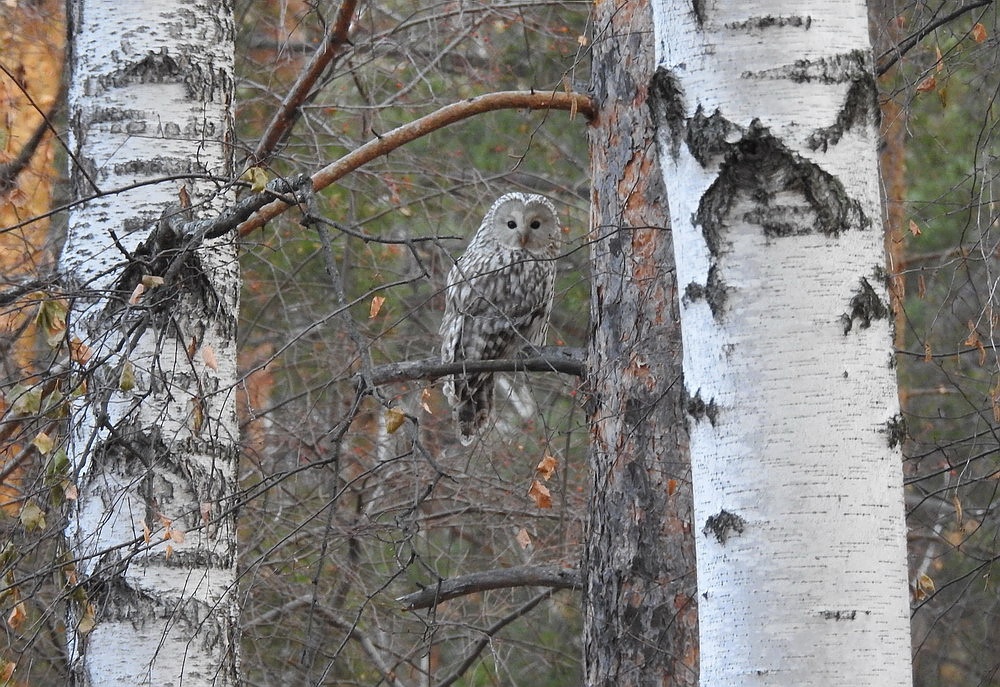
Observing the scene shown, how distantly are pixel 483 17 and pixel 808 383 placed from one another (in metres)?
3.96

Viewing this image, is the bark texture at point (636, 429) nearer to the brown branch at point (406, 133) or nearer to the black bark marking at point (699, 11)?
the brown branch at point (406, 133)

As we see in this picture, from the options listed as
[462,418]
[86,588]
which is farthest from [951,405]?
[86,588]

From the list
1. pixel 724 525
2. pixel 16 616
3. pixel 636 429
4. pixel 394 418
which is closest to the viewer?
pixel 724 525

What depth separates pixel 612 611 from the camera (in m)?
3.75

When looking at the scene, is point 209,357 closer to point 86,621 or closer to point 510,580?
point 86,621

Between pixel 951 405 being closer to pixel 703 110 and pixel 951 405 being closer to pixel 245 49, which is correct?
pixel 245 49

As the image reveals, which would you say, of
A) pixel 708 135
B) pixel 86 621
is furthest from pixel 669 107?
pixel 86 621

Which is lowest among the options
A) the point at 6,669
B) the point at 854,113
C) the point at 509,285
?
the point at 6,669

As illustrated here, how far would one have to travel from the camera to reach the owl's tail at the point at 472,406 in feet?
16.3

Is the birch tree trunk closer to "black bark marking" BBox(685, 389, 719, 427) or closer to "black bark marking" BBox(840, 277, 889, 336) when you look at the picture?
"black bark marking" BBox(685, 389, 719, 427)

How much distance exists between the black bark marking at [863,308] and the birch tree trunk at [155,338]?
153 cm

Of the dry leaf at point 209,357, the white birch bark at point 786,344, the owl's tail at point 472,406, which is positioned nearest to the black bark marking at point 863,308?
the white birch bark at point 786,344

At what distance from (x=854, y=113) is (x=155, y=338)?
1737mm

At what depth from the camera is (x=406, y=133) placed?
10.2 ft
